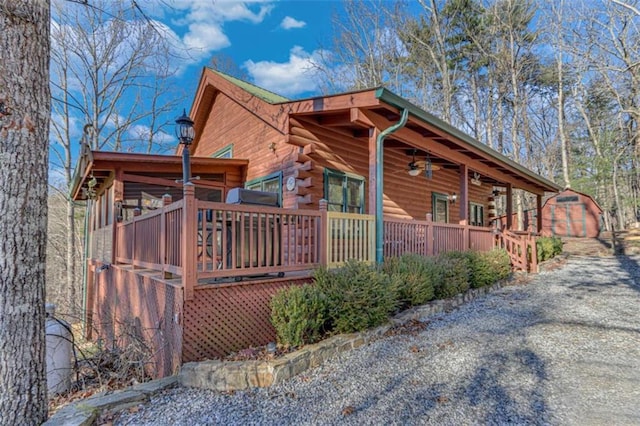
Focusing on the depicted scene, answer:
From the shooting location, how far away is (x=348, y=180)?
7.89 m

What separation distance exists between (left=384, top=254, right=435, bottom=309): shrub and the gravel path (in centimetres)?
55

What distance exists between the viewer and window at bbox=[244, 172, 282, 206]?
24.3 feet

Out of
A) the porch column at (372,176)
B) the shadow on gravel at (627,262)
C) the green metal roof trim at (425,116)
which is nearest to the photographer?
the green metal roof trim at (425,116)

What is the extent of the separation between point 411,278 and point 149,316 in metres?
3.78

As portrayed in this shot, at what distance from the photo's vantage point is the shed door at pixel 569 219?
19.0 metres

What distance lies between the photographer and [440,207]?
11.6 meters

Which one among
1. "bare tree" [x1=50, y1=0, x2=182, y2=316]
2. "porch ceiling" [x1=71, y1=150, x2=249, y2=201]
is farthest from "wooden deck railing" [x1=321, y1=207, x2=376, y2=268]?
"bare tree" [x1=50, y1=0, x2=182, y2=316]

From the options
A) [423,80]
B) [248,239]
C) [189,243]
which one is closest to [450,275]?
[248,239]

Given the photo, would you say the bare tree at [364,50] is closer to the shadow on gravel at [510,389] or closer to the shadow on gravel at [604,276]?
the shadow on gravel at [604,276]

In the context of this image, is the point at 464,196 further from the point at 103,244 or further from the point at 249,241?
Answer: the point at 103,244

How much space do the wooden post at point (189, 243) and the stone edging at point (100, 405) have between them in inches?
32.9

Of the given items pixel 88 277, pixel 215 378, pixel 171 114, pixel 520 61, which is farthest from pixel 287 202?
pixel 520 61

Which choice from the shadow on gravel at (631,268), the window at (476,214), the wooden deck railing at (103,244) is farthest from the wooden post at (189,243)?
the window at (476,214)

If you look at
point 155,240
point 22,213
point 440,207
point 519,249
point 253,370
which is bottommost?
point 253,370
